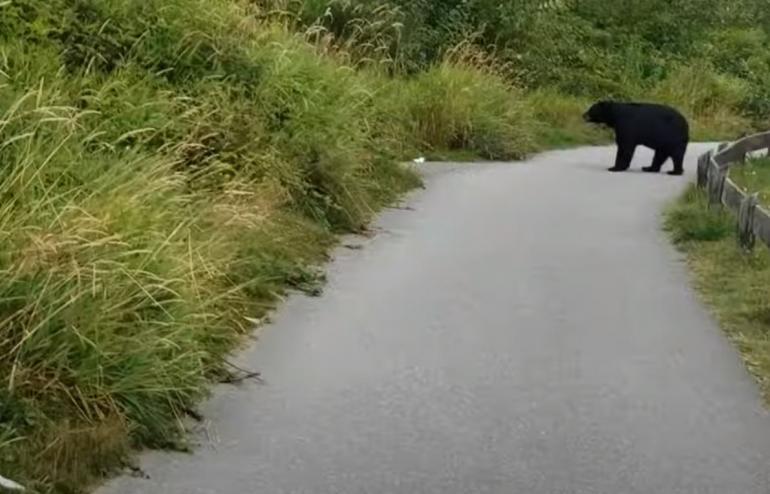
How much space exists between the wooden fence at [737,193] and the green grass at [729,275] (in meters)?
0.13

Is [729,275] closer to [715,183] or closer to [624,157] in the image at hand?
[715,183]

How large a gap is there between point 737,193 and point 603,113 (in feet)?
22.4

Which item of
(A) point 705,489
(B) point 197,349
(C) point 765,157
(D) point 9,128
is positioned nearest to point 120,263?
(B) point 197,349

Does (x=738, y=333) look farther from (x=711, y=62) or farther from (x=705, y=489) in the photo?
(x=711, y=62)

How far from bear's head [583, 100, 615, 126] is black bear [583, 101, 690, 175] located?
0.40m

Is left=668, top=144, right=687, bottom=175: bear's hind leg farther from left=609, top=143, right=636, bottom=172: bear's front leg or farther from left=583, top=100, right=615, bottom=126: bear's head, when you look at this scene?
→ left=583, top=100, right=615, bottom=126: bear's head

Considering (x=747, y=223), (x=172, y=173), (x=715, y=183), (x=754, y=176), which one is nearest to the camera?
(x=172, y=173)

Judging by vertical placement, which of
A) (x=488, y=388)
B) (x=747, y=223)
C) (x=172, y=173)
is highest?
(x=172, y=173)

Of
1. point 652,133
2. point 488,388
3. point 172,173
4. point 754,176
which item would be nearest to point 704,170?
point 652,133

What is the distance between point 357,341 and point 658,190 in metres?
8.52

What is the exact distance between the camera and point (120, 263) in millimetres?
6188

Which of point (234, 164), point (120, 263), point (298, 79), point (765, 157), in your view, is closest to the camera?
point (120, 263)

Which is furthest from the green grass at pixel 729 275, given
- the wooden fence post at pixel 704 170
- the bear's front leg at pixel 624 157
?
the bear's front leg at pixel 624 157

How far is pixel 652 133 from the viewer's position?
1723cm
